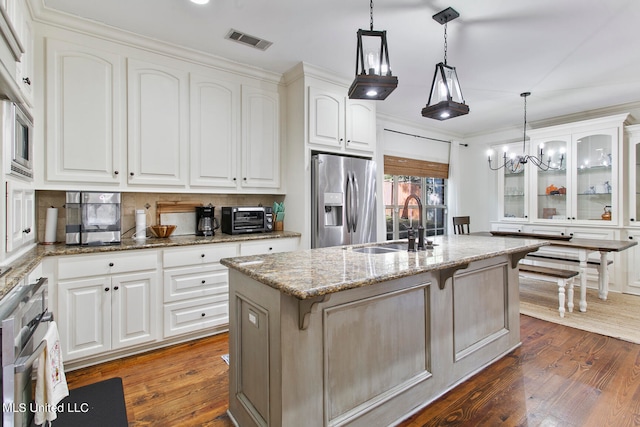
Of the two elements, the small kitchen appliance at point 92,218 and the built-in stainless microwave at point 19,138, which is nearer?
the built-in stainless microwave at point 19,138

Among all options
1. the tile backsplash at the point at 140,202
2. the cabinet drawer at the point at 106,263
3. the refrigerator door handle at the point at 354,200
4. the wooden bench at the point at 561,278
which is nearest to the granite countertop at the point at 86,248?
the cabinet drawer at the point at 106,263

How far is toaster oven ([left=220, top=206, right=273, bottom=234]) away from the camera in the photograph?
10.8 ft

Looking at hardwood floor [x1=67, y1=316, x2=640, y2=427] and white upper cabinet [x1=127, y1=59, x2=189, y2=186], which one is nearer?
hardwood floor [x1=67, y1=316, x2=640, y2=427]

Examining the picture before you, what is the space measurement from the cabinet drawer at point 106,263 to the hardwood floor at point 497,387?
0.73m

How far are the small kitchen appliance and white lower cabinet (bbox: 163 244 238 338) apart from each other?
1.53 feet

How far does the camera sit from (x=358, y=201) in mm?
3631

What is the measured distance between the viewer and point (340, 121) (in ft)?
12.0

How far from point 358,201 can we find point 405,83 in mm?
1518

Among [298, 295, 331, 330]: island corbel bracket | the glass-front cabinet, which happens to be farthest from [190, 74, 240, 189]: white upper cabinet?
the glass-front cabinet

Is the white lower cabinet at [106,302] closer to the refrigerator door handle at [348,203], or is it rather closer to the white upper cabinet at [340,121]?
the refrigerator door handle at [348,203]

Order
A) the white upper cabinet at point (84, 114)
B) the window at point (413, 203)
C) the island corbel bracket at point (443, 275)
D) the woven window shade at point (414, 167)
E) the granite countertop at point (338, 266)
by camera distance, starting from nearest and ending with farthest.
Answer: the granite countertop at point (338, 266), the island corbel bracket at point (443, 275), the white upper cabinet at point (84, 114), the woven window shade at point (414, 167), the window at point (413, 203)

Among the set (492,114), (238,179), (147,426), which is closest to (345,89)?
(238,179)

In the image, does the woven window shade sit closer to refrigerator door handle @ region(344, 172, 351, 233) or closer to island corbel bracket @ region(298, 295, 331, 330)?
refrigerator door handle @ region(344, 172, 351, 233)

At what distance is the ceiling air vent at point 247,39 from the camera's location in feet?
8.87
